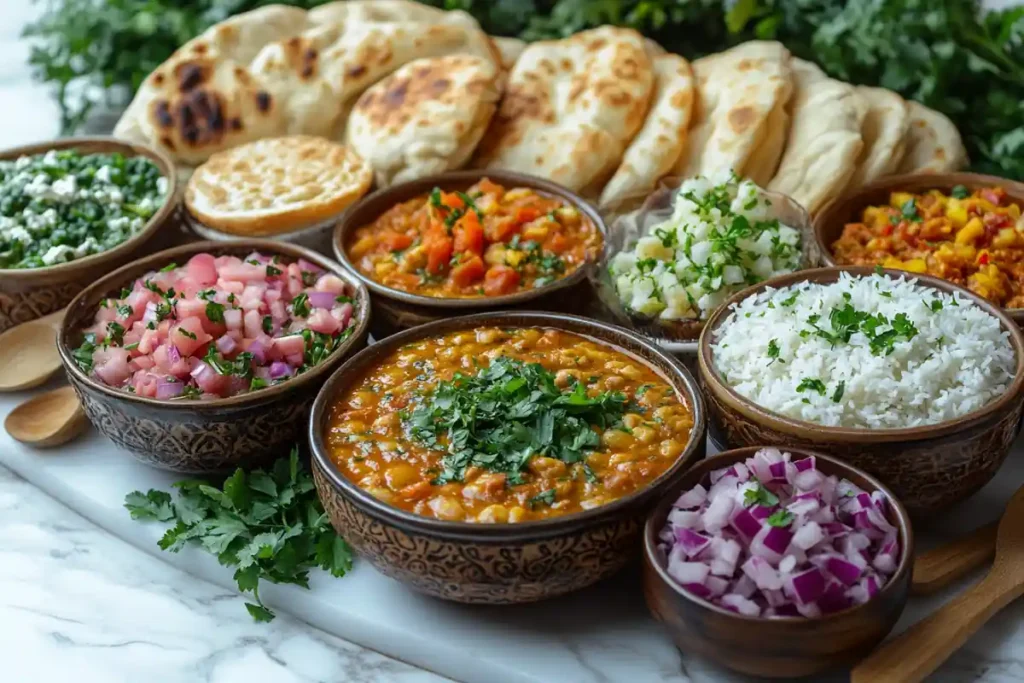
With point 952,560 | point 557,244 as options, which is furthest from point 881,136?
point 952,560

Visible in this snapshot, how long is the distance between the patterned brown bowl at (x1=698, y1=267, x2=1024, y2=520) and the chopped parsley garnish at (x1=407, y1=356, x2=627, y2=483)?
354 mm

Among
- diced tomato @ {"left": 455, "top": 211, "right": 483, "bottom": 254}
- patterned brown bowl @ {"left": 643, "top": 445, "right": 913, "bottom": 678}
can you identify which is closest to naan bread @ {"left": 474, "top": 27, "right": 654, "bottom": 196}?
diced tomato @ {"left": 455, "top": 211, "right": 483, "bottom": 254}

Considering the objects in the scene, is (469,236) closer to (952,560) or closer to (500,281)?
(500,281)

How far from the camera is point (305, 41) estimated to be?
5.40 m

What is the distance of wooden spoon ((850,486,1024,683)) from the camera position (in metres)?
2.80

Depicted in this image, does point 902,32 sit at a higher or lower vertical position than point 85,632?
higher

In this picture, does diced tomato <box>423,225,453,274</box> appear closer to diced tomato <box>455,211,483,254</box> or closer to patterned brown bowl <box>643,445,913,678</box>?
diced tomato <box>455,211,483,254</box>

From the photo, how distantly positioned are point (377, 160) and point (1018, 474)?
9.29 feet

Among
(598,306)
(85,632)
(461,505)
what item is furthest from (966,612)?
(85,632)

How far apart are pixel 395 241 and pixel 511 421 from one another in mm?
1376

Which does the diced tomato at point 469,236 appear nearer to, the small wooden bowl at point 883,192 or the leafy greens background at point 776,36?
the small wooden bowl at point 883,192

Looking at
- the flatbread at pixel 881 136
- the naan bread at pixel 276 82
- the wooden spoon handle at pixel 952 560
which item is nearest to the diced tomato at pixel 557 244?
the flatbread at pixel 881 136

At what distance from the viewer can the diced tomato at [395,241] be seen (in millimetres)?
4445

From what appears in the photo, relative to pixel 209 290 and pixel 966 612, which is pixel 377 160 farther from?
pixel 966 612
